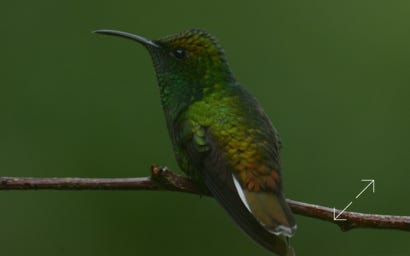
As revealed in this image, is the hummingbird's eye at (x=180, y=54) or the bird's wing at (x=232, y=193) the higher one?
the hummingbird's eye at (x=180, y=54)

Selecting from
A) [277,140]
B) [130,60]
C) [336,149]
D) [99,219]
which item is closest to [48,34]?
[130,60]

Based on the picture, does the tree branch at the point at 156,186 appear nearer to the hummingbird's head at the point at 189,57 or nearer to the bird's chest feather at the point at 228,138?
the bird's chest feather at the point at 228,138

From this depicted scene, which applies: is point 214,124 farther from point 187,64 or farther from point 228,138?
point 187,64

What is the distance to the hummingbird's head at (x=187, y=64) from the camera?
2777 millimetres

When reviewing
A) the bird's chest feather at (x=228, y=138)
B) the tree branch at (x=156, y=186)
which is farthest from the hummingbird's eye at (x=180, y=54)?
the tree branch at (x=156, y=186)

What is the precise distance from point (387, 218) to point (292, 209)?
30cm

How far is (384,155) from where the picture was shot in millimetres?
5039

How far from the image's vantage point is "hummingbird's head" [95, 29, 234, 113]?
278cm

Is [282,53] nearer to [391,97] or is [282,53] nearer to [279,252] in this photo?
[391,97]

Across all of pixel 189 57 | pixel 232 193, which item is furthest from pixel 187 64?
pixel 232 193

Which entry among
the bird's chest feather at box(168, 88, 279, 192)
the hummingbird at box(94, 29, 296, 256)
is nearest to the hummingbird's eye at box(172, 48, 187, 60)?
the hummingbird at box(94, 29, 296, 256)

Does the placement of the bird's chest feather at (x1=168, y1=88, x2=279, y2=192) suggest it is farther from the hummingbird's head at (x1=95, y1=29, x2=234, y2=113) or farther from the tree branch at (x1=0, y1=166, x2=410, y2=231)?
the tree branch at (x1=0, y1=166, x2=410, y2=231)

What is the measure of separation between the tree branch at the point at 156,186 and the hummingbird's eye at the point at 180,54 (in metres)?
0.45

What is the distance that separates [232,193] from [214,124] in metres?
0.28
